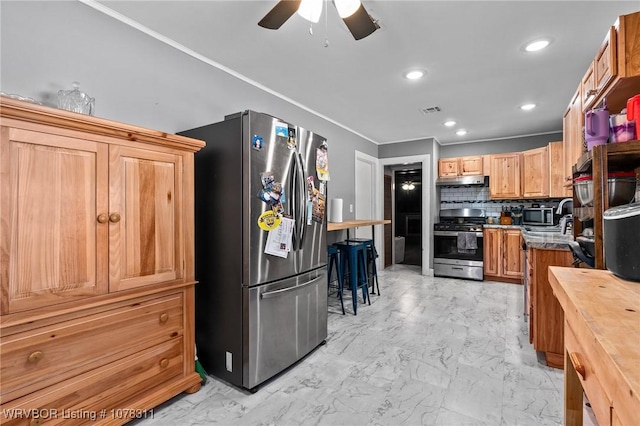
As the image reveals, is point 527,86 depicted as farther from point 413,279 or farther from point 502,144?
point 413,279

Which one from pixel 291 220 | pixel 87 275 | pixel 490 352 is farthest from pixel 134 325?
pixel 490 352

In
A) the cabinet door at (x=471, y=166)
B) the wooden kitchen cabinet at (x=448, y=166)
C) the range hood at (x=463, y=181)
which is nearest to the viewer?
the range hood at (x=463, y=181)

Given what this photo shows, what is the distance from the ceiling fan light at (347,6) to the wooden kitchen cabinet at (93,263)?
1.16 meters

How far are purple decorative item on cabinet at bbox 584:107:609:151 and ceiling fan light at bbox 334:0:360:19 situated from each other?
4.35ft

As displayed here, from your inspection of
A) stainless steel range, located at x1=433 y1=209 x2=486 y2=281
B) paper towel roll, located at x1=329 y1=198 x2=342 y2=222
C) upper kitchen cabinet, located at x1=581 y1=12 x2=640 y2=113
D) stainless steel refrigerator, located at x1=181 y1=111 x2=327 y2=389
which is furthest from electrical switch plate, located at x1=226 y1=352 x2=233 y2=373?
stainless steel range, located at x1=433 y1=209 x2=486 y2=281

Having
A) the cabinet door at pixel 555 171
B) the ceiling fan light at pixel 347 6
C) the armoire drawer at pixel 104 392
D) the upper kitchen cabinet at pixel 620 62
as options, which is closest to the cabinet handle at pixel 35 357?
the armoire drawer at pixel 104 392

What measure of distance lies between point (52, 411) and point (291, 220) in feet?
5.09

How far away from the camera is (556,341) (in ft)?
7.18

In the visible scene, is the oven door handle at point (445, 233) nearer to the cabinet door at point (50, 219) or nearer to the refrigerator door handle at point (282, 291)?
the refrigerator door handle at point (282, 291)

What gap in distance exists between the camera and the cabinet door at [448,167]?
5482 millimetres

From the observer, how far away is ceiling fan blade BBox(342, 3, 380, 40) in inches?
63.9

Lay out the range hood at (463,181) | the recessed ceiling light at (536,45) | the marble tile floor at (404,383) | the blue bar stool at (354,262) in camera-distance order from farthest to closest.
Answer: the range hood at (463,181), the blue bar stool at (354,262), the recessed ceiling light at (536,45), the marble tile floor at (404,383)

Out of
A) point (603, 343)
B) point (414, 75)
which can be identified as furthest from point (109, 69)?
point (603, 343)

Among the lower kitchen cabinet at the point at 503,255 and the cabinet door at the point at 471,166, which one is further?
the cabinet door at the point at 471,166
